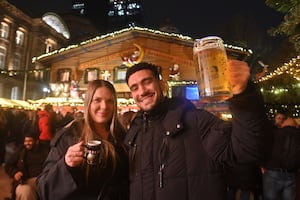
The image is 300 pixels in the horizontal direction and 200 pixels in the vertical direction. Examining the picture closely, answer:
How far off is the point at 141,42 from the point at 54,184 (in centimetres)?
1774

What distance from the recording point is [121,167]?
7.13 ft

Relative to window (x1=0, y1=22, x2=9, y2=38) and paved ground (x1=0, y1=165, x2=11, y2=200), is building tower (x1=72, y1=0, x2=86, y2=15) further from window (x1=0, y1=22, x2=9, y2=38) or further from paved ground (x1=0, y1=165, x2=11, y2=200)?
paved ground (x1=0, y1=165, x2=11, y2=200)

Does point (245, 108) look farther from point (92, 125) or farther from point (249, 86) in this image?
point (92, 125)

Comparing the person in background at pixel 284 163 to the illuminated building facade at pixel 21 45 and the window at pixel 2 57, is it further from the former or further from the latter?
the window at pixel 2 57

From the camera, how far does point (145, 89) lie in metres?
2.16

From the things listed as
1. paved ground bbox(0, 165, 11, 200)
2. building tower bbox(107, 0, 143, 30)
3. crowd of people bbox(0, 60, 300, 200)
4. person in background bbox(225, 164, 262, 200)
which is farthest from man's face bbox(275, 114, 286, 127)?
building tower bbox(107, 0, 143, 30)

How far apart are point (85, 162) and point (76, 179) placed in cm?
14

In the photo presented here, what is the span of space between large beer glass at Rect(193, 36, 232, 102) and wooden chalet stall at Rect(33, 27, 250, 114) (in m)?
15.6

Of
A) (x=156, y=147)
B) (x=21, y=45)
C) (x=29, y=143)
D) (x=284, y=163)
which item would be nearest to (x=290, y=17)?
(x=284, y=163)

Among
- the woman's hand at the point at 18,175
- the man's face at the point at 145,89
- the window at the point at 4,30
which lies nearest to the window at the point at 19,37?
the window at the point at 4,30

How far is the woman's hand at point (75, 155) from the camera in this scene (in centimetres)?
189

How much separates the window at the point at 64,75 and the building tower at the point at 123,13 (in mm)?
85344

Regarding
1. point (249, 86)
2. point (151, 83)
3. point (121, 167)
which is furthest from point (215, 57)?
point (121, 167)

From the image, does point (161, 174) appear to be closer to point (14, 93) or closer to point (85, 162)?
point (85, 162)
